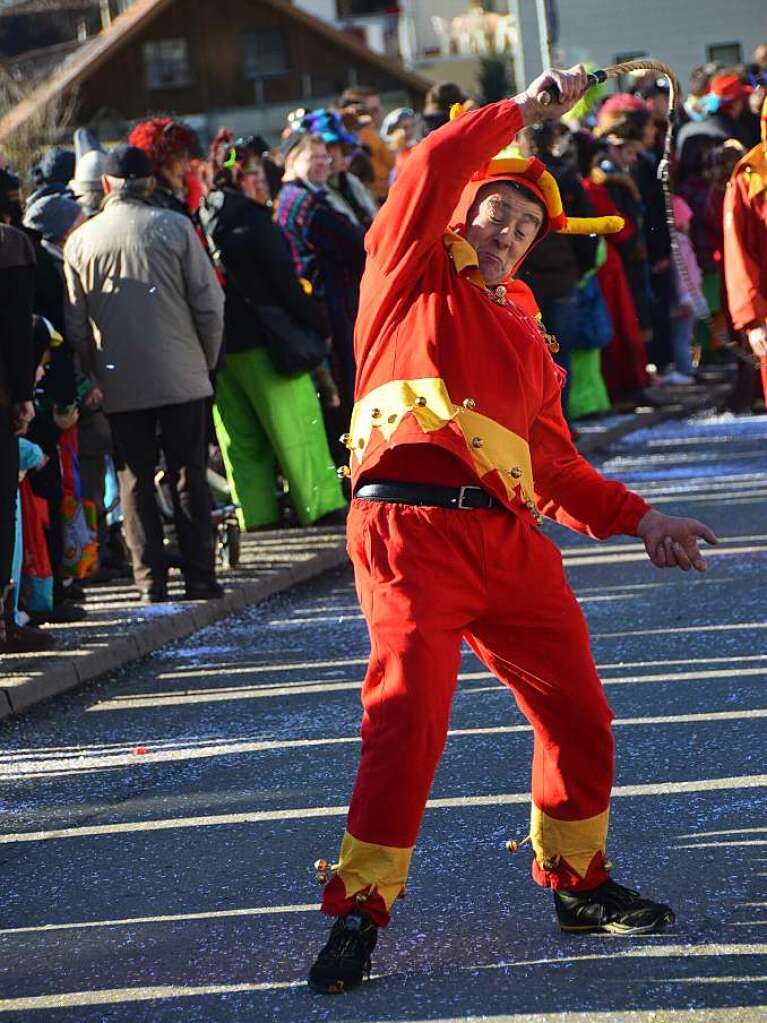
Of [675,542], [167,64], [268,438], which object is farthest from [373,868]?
[167,64]

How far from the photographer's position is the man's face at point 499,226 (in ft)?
15.4

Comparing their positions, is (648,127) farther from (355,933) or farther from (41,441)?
(355,933)

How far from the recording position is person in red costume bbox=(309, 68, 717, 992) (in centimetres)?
445

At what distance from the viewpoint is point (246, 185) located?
10.9 metres

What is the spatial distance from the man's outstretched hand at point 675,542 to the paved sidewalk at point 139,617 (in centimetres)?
377

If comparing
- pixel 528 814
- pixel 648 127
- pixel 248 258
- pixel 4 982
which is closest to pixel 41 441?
pixel 248 258

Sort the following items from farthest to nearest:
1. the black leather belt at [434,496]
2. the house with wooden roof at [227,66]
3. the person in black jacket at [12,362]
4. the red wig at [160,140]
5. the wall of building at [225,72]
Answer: the wall of building at [225,72]
the house with wooden roof at [227,66]
the red wig at [160,140]
the person in black jacket at [12,362]
the black leather belt at [434,496]

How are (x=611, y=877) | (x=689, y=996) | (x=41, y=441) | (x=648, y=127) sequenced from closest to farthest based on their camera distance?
(x=689, y=996), (x=611, y=877), (x=41, y=441), (x=648, y=127)

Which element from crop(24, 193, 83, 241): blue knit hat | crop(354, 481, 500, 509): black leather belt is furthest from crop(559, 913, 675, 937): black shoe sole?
crop(24, 193, 83, 241): blue knit hat

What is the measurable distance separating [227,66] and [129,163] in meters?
56.6

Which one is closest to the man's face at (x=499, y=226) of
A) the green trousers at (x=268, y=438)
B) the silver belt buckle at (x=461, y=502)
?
the silver belt buckle at (x=461, y=502)

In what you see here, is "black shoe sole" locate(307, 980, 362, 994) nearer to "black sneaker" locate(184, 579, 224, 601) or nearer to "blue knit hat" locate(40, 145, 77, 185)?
"black sneaker" locate(184, 579, 224, 601)

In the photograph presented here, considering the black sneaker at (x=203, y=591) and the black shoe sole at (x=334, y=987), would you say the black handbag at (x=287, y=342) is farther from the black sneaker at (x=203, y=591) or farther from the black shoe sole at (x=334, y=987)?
the black shoe sole at (x=334, y=987)

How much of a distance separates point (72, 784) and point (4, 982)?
198 cm
